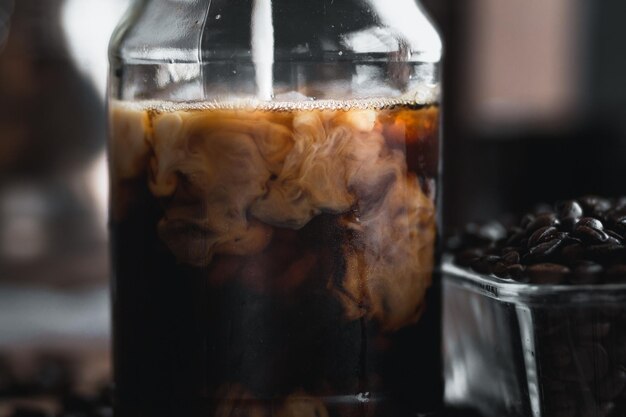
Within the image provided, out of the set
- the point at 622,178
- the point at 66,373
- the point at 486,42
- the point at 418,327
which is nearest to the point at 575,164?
the point at 622,178

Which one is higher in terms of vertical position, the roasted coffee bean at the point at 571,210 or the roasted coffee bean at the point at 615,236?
the roasted coffee bean at the point at 571,210

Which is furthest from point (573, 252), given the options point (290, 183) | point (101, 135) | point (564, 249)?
point (101, 135)

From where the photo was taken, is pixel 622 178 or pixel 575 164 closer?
pixel 622 178

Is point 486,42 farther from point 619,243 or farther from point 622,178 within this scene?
point 619,243

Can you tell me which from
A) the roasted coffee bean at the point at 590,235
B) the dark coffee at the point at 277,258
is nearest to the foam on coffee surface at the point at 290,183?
the dark coffee at the point at 277,258

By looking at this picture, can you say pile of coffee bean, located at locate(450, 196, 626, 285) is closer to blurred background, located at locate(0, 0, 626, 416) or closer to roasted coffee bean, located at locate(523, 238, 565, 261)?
roasted coffee bean, located at locate(523, 238, 565, 261)

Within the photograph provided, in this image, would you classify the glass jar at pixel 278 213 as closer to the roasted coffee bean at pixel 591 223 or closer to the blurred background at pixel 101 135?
the roasted coffee bean at pixel 591 223

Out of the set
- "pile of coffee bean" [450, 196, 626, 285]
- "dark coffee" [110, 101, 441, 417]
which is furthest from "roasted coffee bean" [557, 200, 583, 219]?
"dark coffee" [110, 101, 441, 417]

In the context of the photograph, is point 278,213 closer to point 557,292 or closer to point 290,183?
point 290,183
